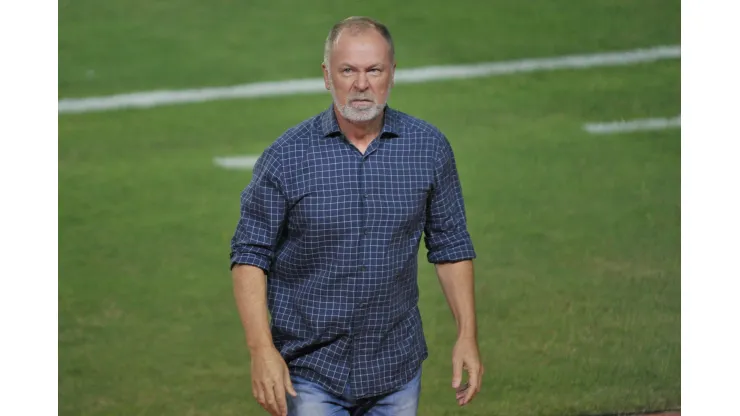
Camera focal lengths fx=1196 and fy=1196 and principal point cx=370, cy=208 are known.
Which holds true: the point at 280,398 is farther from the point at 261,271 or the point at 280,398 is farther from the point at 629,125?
the point at 629,125

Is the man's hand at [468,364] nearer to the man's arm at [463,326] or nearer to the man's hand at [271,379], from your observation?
the man's arm at [463,326]

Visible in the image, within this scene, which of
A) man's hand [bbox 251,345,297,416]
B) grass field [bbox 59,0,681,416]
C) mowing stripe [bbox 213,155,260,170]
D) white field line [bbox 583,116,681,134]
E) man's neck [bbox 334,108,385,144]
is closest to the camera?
man's hand [bbox 251,345,297,416]

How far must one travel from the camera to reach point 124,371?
12.7 feet

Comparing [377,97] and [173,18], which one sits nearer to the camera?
[377,97]

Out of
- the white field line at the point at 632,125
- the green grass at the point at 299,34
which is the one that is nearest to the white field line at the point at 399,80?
the green grass at the point at 299,34

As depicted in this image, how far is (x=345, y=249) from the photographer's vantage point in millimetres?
2469

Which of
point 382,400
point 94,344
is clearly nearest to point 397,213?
point 382,400

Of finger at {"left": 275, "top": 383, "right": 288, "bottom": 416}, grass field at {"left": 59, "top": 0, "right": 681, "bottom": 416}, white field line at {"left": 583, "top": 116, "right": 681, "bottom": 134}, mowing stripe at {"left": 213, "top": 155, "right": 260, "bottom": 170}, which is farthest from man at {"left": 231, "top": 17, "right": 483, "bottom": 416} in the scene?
white field line at {"left": 583, "top": 116, "right": 681, "bottom": 134}

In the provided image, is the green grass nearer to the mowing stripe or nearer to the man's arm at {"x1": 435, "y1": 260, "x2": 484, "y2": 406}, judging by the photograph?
the mowing stripe

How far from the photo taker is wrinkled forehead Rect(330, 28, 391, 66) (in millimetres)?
2438

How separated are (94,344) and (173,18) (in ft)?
3.80

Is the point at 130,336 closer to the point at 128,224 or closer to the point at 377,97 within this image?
the point at 128,224

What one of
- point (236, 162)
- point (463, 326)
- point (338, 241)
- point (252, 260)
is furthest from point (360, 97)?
point (236, 162)

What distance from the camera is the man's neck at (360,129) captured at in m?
2.50
